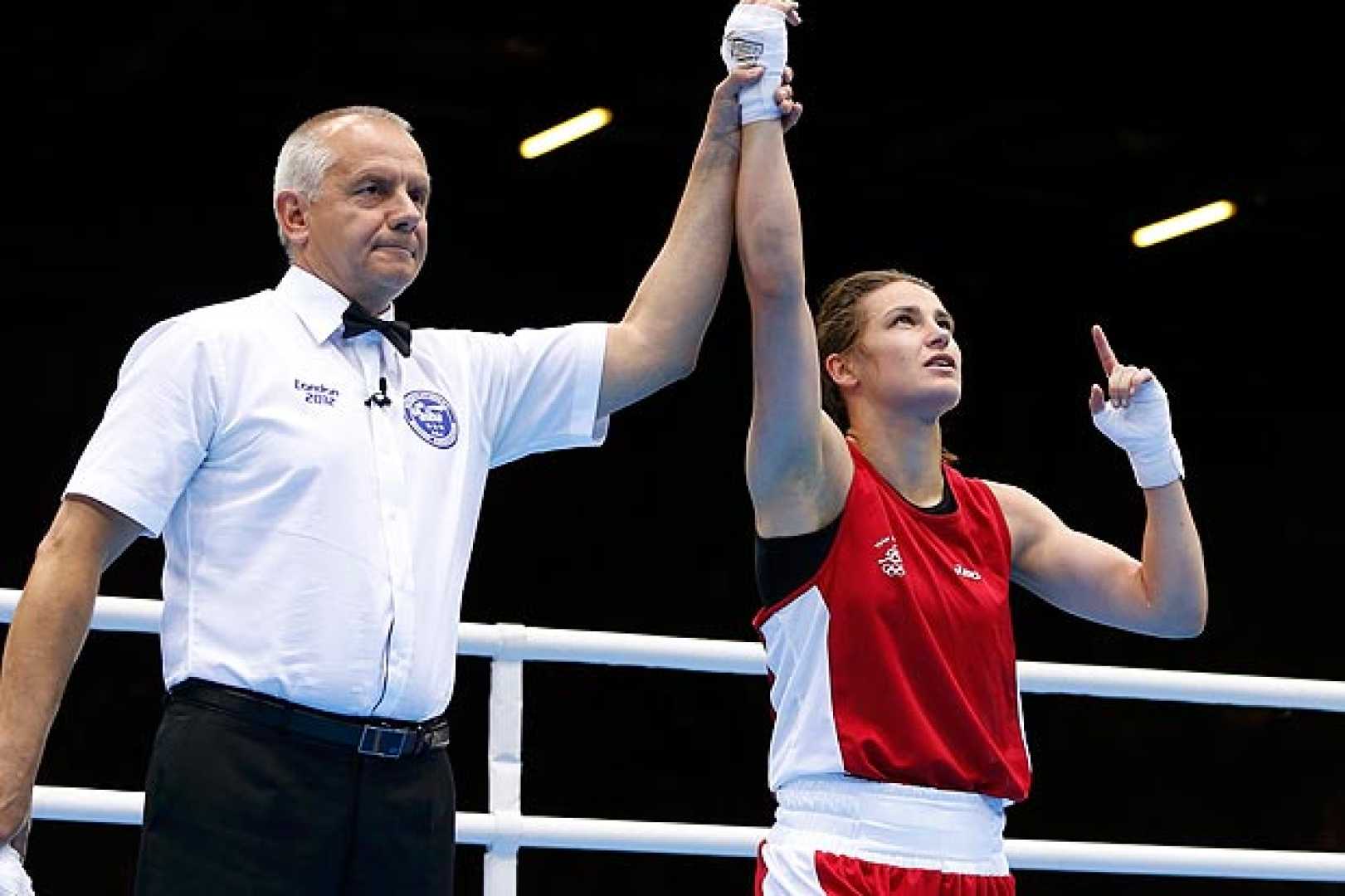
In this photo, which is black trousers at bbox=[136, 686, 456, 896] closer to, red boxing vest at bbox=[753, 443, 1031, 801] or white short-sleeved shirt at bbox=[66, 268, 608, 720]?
white short-sleeved shirt at bbox=[66, 268, 608, 720]

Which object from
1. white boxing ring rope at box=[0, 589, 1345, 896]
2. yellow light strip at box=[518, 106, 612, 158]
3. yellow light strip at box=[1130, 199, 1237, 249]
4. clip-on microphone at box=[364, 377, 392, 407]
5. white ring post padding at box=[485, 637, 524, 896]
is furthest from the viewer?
yellow light strip at box=[1130, 199, 1237, 249]

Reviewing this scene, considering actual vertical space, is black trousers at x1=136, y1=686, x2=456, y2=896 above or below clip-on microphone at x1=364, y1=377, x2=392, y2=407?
below

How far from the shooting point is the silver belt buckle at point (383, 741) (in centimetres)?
239

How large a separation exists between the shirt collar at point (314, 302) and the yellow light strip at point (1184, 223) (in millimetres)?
8676

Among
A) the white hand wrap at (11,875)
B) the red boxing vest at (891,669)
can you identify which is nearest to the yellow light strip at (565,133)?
the red boxing vest at (891,669)

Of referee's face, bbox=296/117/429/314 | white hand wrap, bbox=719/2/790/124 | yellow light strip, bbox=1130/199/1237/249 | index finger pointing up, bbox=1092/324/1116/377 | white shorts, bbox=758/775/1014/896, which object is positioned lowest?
white shorts, bbox=758/775/1014/896

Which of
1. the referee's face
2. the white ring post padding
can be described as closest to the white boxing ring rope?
the white ring post padding

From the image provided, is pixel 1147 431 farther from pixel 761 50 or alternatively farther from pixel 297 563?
pixel 297 563

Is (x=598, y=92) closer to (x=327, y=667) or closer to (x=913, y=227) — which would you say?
(x=913, y=227)

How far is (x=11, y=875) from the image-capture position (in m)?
2.25

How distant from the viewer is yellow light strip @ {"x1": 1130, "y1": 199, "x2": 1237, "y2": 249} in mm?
10688

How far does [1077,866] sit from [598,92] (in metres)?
6.78

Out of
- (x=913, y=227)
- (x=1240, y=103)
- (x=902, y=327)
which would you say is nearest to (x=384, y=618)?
(x=902, y=327)

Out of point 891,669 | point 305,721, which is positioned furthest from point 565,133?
point 305,721
